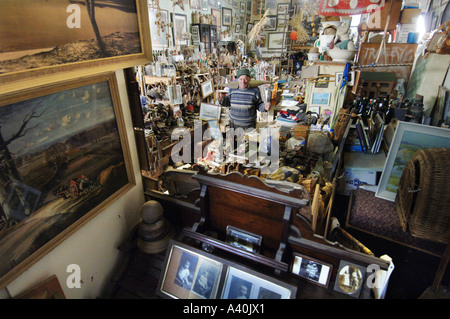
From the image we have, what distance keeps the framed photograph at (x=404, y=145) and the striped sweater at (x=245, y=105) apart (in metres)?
1.85

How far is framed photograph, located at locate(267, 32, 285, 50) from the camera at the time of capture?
11.8m

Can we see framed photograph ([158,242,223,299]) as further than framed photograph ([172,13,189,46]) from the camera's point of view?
No

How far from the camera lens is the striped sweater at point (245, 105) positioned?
142 inches

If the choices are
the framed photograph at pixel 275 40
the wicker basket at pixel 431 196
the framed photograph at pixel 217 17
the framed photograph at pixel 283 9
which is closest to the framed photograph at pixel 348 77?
the wicker basket at pixel 431 196

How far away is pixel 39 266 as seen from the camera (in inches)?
50.5

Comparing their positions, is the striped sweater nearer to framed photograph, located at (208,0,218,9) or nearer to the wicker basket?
the wicker basket

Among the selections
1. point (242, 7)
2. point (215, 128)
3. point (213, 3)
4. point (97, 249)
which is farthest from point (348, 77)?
point (242, 7)

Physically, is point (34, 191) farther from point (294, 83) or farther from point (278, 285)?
point (294, 83)

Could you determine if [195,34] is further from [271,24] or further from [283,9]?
[283,9]

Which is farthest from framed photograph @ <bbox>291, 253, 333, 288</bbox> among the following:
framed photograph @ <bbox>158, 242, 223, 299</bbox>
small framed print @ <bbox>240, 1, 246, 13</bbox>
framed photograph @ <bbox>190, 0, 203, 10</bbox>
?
small framed print @ <bbox>240, 1, 246, 13</bbox>

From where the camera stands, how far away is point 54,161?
1254 millimetres

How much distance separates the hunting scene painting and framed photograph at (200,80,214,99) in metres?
4.16

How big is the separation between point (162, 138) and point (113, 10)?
2.84m

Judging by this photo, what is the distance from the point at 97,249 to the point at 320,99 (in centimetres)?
412
